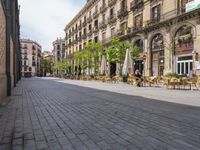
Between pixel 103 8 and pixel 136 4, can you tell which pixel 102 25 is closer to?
pixel 103 8

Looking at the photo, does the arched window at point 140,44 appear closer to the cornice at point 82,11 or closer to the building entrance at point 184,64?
the building entrance at point 184,64

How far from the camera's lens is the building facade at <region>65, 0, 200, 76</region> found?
23.0 metres

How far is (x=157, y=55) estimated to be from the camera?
2823cm

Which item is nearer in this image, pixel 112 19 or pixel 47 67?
pixel 112 19

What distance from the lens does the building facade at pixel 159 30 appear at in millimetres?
22953

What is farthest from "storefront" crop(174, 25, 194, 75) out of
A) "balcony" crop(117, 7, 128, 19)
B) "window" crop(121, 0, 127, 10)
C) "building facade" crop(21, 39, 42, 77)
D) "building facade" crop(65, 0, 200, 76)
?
"building facade" crop(21, 39, 42, 77)

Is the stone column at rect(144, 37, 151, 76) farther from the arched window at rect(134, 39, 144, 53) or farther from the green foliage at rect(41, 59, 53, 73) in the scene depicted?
the green foliage at rect(41, 59, 53, 73)

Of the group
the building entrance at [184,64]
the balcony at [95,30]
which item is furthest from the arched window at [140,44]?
the balcony at [95,30]

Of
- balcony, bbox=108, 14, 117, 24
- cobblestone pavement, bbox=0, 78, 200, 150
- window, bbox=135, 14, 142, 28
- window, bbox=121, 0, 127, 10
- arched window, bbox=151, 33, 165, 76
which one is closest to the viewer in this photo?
cobblestone pavement, bbox=0, 78, 200, 150

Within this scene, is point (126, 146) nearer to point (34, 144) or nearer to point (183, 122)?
point (34, 144)

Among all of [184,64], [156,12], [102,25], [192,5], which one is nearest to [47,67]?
[102,25]

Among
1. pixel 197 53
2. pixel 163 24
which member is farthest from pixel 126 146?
pixel 163 24

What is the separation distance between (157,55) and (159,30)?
2.86 metres

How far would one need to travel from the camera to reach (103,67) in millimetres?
30719
